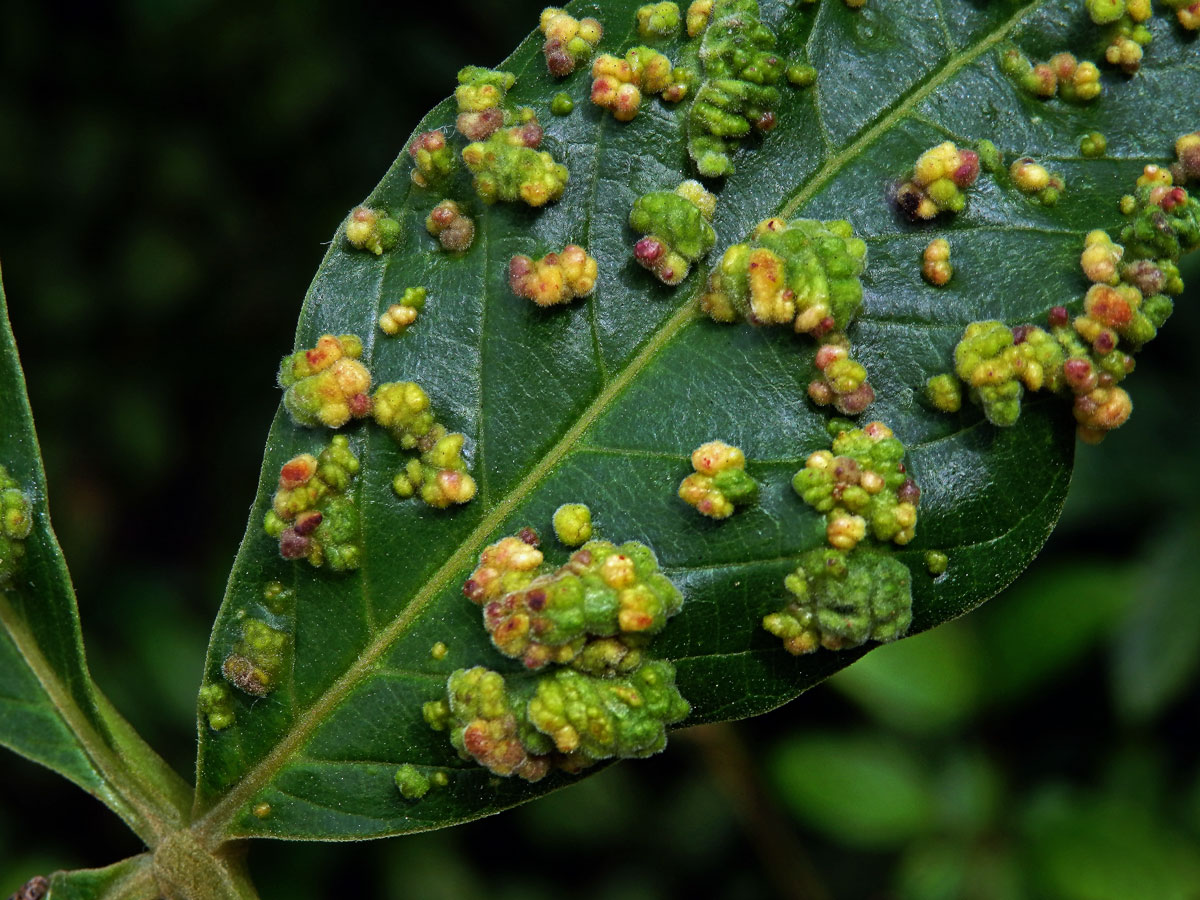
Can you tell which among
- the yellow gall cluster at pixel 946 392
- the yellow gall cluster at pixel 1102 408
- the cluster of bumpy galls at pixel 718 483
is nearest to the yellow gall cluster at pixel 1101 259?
the yellow gall cluster at pixel 1102 408

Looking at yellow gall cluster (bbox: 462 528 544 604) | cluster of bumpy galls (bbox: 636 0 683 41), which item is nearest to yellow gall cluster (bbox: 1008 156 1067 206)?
cluster of bumpy galls (bbox: 636 0 683 41)

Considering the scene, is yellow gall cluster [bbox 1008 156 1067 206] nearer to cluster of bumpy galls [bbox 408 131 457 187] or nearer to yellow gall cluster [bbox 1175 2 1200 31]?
yellow gall cluster [bbox 1175 2 1200 31]

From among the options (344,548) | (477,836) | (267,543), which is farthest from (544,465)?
(477,836)

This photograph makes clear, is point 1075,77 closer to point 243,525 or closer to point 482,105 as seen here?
point 482,105

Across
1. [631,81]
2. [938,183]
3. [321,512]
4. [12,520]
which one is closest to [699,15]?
[631,81]

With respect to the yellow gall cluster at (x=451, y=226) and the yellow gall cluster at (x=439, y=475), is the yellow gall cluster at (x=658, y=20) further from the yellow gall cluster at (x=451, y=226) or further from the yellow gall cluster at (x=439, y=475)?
the yellow gall cluster at (x=439, y=475)

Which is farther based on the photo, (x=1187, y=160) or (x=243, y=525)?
(x=243, y=525)

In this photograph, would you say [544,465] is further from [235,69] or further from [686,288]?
[235,69]
